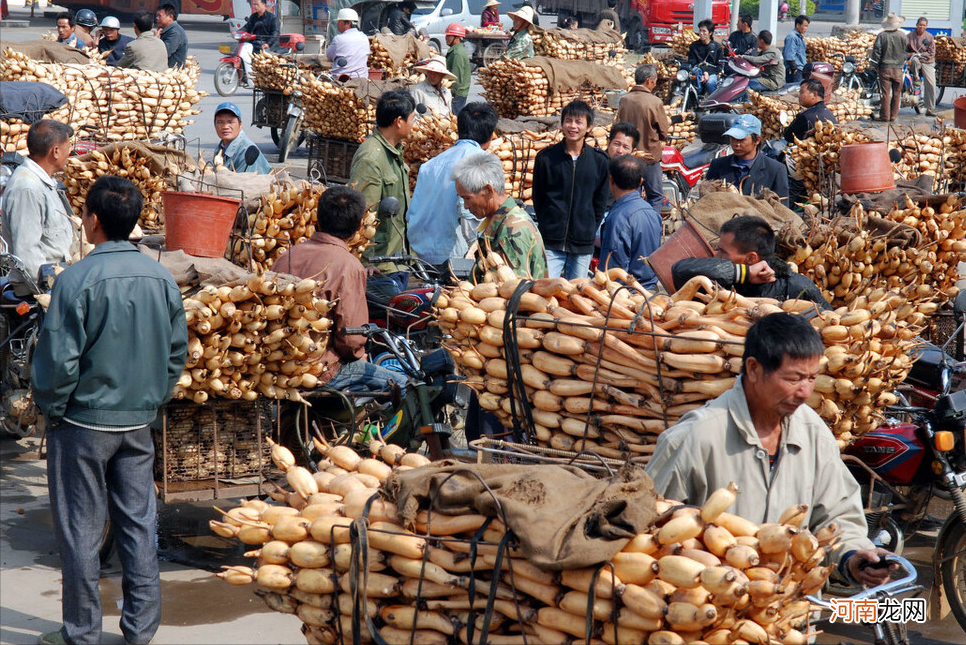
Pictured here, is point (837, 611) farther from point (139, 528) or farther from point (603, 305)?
point (139, 528)

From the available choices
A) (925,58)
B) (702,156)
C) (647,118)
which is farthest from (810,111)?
(925,58)

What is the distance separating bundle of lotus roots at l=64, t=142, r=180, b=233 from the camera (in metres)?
7.94

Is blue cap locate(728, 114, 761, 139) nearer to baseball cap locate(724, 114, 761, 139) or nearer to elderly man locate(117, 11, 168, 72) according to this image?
baseball cap locate(724, 114, 761, 139)

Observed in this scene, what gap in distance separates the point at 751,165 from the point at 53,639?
5.64m

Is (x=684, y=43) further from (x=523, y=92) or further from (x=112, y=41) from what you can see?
(x=112, y=41)

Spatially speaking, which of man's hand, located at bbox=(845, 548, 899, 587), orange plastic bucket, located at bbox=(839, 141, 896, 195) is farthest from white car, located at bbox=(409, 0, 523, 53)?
man's hand, located at bbox=(845, 548, 899, 587)

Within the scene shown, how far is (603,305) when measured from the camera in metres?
3.96

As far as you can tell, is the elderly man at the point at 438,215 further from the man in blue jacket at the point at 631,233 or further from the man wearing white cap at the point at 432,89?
the man wearing white cap at the point at 432,89

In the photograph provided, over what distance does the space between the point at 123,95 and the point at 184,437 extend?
20.7 ft

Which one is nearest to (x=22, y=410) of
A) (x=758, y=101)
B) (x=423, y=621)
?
(x=423, y=621)

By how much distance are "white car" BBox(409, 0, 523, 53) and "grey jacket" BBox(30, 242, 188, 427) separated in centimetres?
1909

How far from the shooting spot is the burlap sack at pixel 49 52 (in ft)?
37.1

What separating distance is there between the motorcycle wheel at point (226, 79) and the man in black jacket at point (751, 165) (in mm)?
14254

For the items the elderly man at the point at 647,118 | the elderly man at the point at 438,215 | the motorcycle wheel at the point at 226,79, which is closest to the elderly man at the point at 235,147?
the elderly man at the point at 438,215
